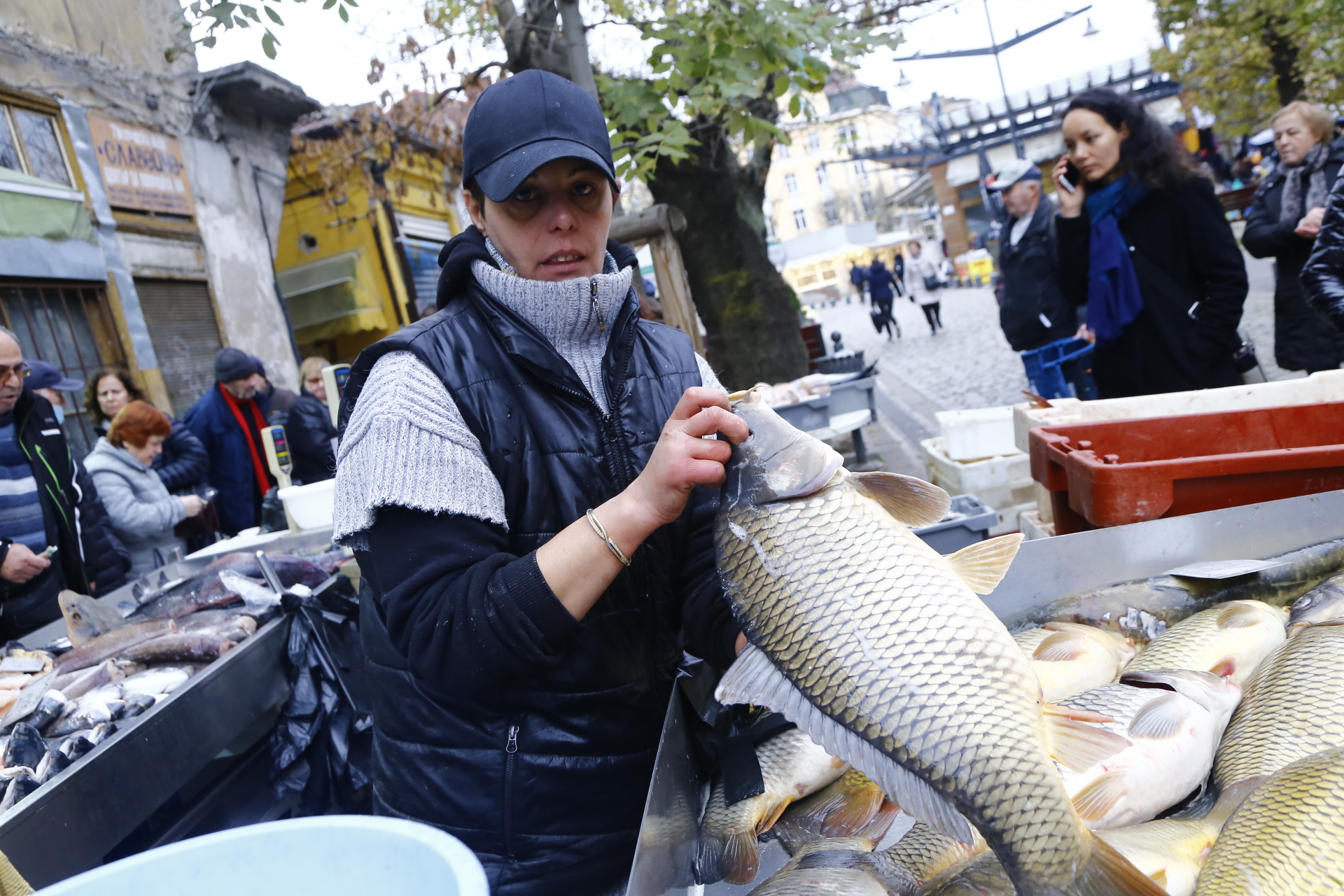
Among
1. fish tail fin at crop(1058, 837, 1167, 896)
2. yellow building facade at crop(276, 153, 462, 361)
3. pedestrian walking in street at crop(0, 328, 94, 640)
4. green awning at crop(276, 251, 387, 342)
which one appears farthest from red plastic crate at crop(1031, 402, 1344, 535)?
green awning at crop(276, 251, 387, 342)

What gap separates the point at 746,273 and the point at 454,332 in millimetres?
7489

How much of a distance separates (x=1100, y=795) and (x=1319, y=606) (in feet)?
3.00

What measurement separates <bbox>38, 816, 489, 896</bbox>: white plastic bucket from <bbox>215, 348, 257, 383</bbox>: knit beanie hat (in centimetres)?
638

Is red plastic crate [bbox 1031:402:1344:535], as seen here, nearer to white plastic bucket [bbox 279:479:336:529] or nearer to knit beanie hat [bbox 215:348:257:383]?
white plastic bucket [bbox 279:479:336:529]

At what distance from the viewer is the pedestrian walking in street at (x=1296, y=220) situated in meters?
5.21

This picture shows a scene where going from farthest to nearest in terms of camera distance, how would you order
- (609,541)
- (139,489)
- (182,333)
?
(182,333) → (139,489) → (609,541)

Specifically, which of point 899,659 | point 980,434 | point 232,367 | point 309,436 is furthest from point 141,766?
point 232,367

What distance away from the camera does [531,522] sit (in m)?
1.65

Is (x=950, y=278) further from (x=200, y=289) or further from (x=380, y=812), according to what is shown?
(x=380, y=812)

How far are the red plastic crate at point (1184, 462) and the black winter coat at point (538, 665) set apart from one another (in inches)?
45.7

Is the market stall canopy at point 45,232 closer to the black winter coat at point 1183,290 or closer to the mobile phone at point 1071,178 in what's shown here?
the mobile phone at point 1071,178

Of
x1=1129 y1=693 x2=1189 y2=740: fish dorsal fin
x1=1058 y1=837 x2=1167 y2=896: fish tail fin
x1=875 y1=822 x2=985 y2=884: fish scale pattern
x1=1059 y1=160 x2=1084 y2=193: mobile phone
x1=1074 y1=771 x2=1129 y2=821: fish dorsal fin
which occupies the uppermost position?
x1=1059 y1=160 x2=1084 y2=193: mobile phone

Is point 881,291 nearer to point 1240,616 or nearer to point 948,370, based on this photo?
point 948,370

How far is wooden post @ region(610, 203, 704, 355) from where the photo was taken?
619cm
